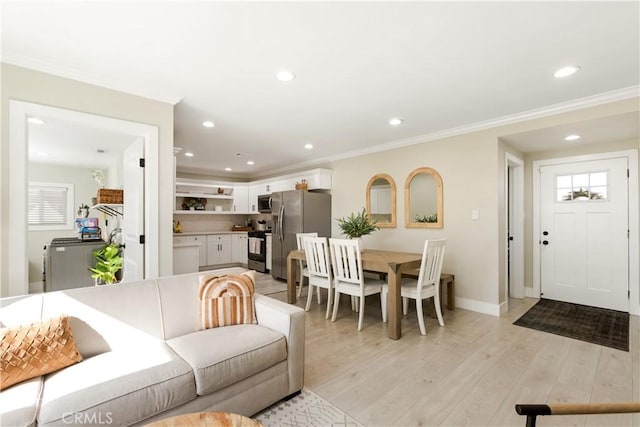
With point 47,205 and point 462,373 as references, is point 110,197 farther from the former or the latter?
point 462,373

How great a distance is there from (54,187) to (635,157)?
9017 millimetres

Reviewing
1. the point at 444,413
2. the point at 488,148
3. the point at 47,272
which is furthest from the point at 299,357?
the point at 47,272

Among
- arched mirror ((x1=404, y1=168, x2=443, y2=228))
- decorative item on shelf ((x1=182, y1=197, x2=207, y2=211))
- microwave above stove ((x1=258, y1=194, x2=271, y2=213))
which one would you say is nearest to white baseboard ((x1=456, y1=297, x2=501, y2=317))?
arched mirror ((x1=404, y1=168, x2=443, y2=228))

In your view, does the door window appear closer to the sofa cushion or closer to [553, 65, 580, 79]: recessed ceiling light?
[553, 65, 580, 79]: recessed ceiling light

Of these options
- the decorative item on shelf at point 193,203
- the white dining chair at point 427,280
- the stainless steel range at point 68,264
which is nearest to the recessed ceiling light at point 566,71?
the white dining chair at point 427,280

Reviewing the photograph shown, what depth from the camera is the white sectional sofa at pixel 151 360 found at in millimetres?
1311

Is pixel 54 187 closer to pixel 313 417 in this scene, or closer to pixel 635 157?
pixel 313 417

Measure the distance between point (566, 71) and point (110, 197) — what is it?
465 cm

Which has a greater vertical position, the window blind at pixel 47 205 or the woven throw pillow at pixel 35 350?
the window blind at pixel 47 205

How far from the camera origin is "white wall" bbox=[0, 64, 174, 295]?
2215mm

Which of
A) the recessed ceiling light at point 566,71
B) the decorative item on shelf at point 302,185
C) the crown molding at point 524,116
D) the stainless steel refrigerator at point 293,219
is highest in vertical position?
the recessed ceiling light at point 566,71

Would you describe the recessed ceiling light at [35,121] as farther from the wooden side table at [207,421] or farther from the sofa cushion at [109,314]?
the wooden side table at [207,421]

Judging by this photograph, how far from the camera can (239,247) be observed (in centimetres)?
740

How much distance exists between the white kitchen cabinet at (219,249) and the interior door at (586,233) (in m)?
6.28
